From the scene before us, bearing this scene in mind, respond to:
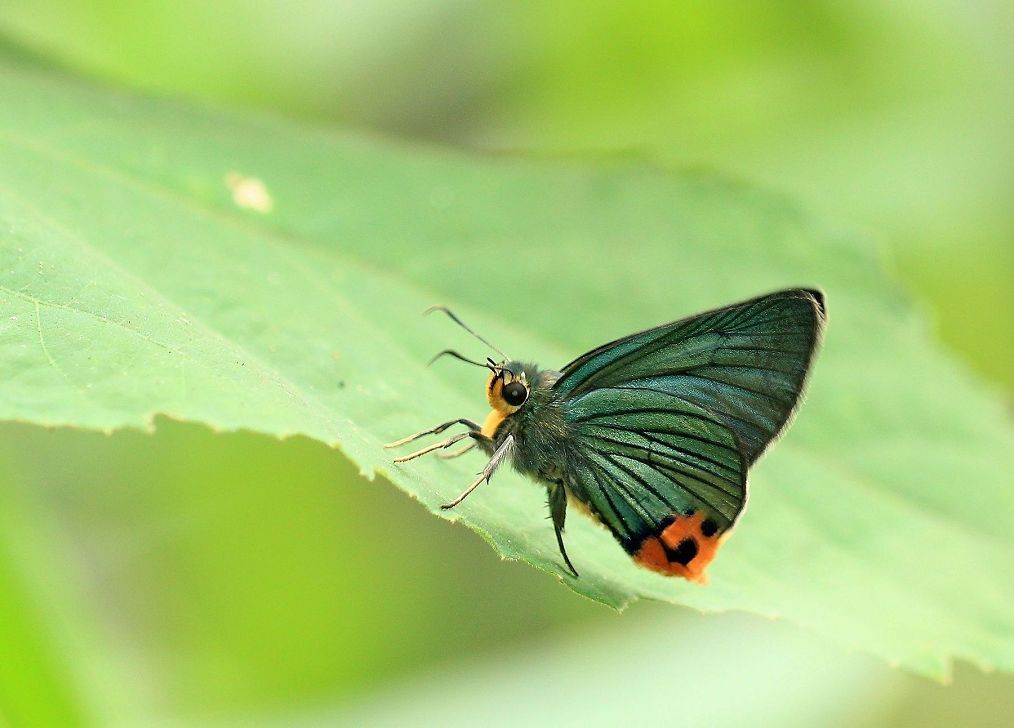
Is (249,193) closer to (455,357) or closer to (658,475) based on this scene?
(455,357)

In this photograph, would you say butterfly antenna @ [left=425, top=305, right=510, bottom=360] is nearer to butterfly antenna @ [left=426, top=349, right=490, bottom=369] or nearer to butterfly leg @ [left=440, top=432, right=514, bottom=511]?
butterfly antenna @ [left=426, top=349, right=490, bottom=369]

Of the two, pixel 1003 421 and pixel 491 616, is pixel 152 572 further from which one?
pixel 1003 421

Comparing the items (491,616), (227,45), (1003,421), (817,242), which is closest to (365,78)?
(227,45)

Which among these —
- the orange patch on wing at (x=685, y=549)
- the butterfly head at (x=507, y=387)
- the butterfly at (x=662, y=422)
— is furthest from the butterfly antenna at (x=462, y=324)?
the orange patch on wing at (x=685, y=549)

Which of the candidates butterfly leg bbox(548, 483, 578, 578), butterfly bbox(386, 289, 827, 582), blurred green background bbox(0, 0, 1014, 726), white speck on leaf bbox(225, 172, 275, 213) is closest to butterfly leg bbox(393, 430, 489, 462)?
butterfly bbox(386, 289, 827, 582)

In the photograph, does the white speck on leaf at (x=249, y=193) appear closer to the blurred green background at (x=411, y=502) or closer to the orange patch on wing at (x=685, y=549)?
the blurred green background at (x=411, y=502)

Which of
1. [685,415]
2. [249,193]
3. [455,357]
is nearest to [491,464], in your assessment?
[455,357]
